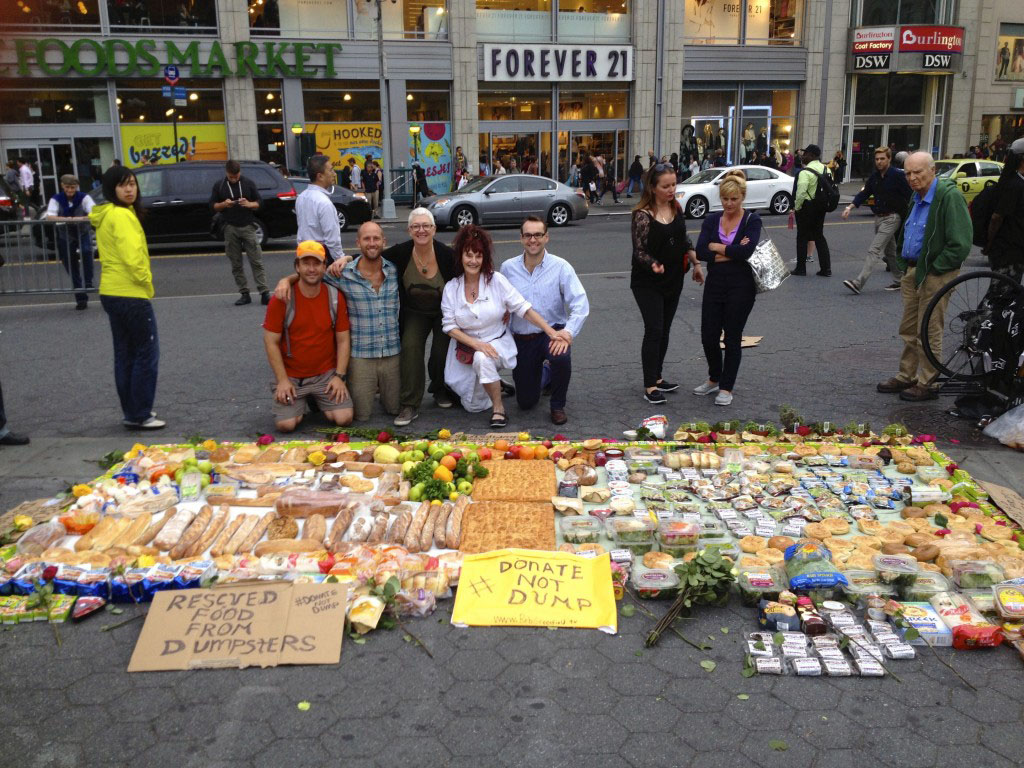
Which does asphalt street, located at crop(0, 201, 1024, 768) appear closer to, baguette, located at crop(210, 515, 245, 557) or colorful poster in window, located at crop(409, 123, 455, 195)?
baguette, located at crop(210, 515, 245, 557)

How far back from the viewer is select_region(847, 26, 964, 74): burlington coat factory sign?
33.0 meters

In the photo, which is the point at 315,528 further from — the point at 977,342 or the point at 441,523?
the point at 977,342

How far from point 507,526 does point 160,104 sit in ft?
83.7

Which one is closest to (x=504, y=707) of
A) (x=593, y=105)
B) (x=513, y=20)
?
(x=513, y=20)

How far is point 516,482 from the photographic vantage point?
17.1 ft

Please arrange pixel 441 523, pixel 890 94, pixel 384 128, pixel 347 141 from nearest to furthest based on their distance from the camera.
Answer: pixel 441 523, pixel 384 128, pixel 347 141, pixel 890 94

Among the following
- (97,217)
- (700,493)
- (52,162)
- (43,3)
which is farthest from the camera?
(52,162)

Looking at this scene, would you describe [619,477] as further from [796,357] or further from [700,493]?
[796,357]

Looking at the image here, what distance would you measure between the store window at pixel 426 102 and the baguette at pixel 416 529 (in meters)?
25.7

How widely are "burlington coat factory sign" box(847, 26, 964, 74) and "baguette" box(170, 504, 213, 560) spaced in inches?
1363

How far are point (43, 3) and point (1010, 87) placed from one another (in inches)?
1670

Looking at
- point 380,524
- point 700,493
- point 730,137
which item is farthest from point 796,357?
point 730,137

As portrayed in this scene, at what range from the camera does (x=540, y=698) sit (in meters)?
3.38

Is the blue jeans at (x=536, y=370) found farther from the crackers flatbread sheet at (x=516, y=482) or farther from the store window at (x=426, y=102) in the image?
the store window at (x=426, y=102)
